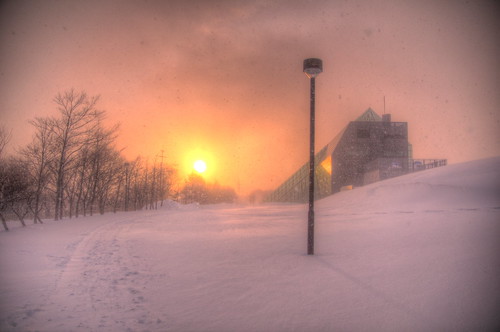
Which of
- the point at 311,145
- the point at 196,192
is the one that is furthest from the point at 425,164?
the point at 196,192

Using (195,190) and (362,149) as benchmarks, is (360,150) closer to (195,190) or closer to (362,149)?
(362,149)

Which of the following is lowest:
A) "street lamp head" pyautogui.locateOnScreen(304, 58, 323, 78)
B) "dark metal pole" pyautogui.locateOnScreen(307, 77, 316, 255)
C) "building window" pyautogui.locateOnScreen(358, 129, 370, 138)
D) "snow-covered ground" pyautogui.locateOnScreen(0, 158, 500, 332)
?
"snow-covered ground" pyautogui.locateOnScreen(0, 158, 500, 332)

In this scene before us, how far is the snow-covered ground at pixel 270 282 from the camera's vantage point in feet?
14.2

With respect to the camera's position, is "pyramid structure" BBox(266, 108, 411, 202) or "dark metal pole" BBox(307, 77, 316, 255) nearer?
"dark metal pole" BBox(307, 77, 316, 255)

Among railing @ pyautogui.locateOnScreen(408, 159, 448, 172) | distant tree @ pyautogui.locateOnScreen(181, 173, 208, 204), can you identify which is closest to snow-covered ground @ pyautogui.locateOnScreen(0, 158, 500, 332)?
railing @ pyautogui.locateOnScreen(408, 159, 448, 172)

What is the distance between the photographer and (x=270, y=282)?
607cm

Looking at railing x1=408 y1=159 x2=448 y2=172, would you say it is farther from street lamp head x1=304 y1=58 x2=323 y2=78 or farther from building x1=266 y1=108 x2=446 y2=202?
street lamp head x1=304 y1=58 x2=323 y2=78

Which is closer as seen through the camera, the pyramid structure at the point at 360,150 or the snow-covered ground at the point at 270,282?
the snow-covered ground at the point at 270,282

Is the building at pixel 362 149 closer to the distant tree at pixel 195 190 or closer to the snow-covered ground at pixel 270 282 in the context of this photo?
the snow-covered ground at pixel 270 282

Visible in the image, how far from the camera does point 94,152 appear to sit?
95.2 ft

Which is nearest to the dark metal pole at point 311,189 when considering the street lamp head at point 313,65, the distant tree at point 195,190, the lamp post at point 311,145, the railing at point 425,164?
the lamp post at point 311,145

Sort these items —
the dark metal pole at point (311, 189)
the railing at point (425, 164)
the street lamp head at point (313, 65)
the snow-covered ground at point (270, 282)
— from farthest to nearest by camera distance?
1. the railing at point (425, 164)
2. the street lamp head at point (313, 65)
3. the dark metal pole at point (311, 189)
4. the snow-covered ground at point (270, 282)

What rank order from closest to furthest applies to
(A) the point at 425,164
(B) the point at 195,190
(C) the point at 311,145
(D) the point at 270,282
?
(D) the point at 270,282 < (C) the point at 311,145 < (A) the point at 425,164 < (B) the point at 195,190

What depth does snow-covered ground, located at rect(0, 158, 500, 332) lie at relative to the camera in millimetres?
4324
